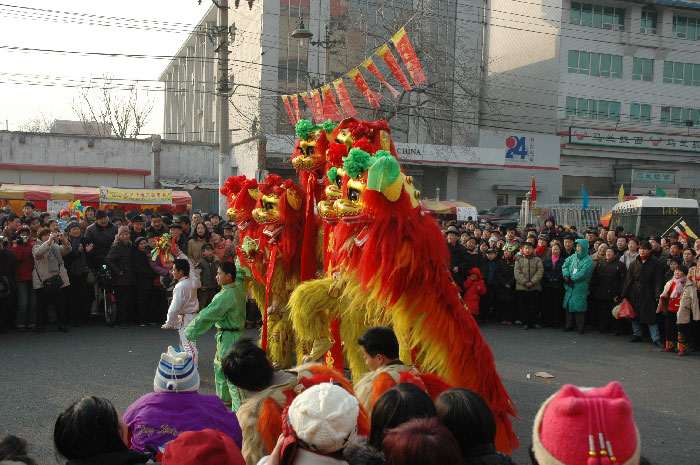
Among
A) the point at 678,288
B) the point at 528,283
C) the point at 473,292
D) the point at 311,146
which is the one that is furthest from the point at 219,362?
the point at 678,288

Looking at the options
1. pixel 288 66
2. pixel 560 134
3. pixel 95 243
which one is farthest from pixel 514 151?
pixel 95 243

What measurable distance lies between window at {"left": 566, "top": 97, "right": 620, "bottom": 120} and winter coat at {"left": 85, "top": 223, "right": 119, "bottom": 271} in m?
29.0

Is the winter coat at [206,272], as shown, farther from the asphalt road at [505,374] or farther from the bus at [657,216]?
the bus at [657,216]

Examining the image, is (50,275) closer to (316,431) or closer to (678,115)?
(316,431)

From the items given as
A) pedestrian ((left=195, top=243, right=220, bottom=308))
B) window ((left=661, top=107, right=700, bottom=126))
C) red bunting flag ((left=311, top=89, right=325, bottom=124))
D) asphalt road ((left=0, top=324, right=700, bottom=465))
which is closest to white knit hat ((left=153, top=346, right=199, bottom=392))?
asphalt road ((left=0, top=324, right=700, bottom=465))

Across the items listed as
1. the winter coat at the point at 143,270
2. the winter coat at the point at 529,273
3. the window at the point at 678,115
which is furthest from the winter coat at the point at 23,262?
the window at the point at 678,115

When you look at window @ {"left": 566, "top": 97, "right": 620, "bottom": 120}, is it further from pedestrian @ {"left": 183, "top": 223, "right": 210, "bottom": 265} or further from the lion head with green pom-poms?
the lion head with green pom-poms

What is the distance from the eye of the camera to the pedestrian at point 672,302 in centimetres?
805

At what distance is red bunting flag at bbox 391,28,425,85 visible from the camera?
9.58 metres

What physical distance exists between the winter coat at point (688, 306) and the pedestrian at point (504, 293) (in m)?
2.59

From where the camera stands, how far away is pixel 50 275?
8.16 meters

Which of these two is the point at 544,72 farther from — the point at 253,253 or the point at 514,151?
the point at 253,253

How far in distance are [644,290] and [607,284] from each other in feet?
2.42

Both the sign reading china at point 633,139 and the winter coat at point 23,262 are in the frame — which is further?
the sign reading china at point 633,139
